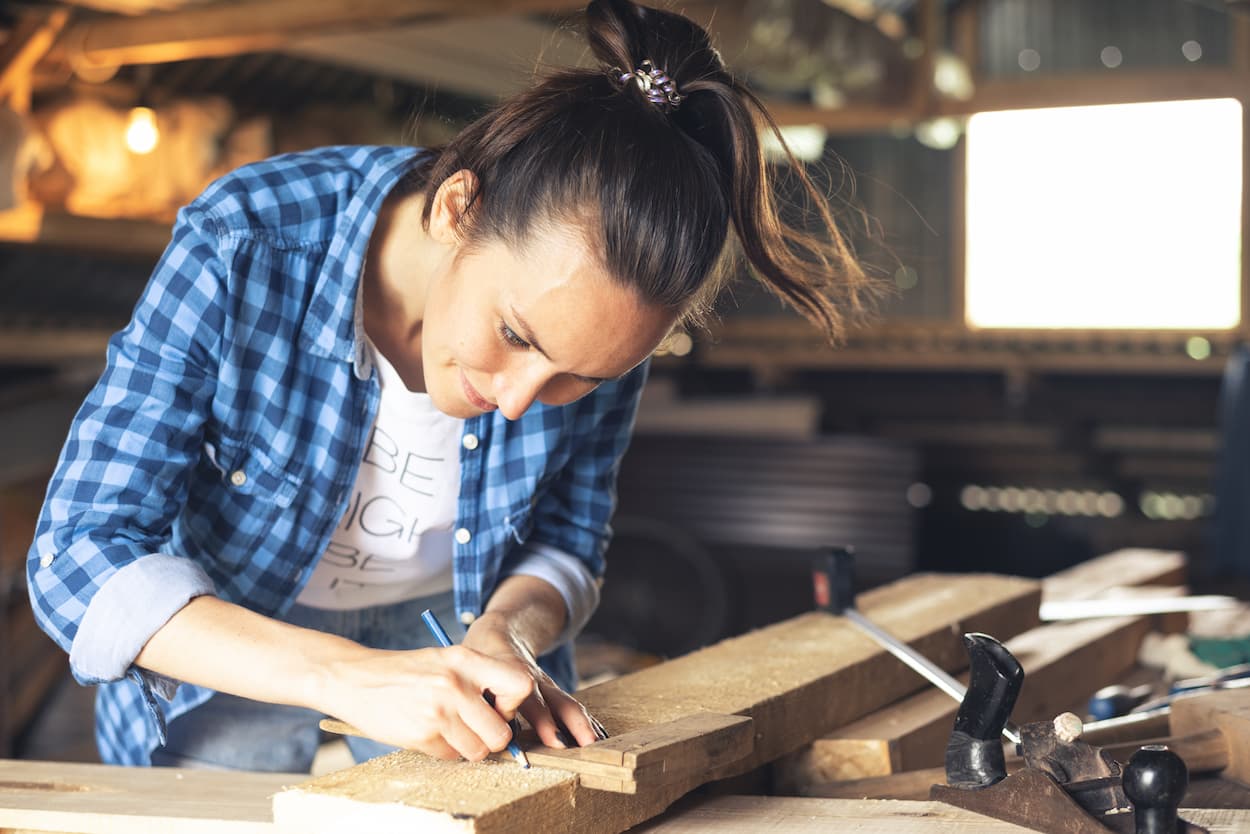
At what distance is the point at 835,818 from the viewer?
1247 mm

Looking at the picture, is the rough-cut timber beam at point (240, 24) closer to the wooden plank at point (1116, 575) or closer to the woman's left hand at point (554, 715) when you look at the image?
the wooden plank at point (1116, 575)

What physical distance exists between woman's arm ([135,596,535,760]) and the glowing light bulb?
3.15 meters

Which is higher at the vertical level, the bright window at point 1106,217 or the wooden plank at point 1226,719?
the bright window at point 1106,217

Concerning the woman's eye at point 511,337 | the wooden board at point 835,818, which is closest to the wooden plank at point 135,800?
the wooden board at point 835,818

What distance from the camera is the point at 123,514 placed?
1312mm

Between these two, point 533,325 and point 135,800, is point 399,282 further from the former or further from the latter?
point 135,800

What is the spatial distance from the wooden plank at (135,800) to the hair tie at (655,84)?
2.60 feet

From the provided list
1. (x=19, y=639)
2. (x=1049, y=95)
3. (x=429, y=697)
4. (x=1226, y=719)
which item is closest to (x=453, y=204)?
(x=429, y=697)

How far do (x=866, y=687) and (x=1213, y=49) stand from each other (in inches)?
225

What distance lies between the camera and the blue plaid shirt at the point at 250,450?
1.30 meters

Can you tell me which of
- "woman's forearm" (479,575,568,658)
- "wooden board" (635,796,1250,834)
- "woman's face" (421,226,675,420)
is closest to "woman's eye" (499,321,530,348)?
"woman's face" (421,226,675,420)

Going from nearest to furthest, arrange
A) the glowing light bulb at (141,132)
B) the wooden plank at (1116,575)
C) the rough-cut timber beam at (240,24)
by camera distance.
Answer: the wooden plank at (1116,575)
the rough-cut timber beam at (240,24)
the glowing light bulb at (141,132)

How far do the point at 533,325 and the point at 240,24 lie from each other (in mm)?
2783

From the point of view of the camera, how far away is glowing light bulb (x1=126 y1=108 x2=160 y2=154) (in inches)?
159
